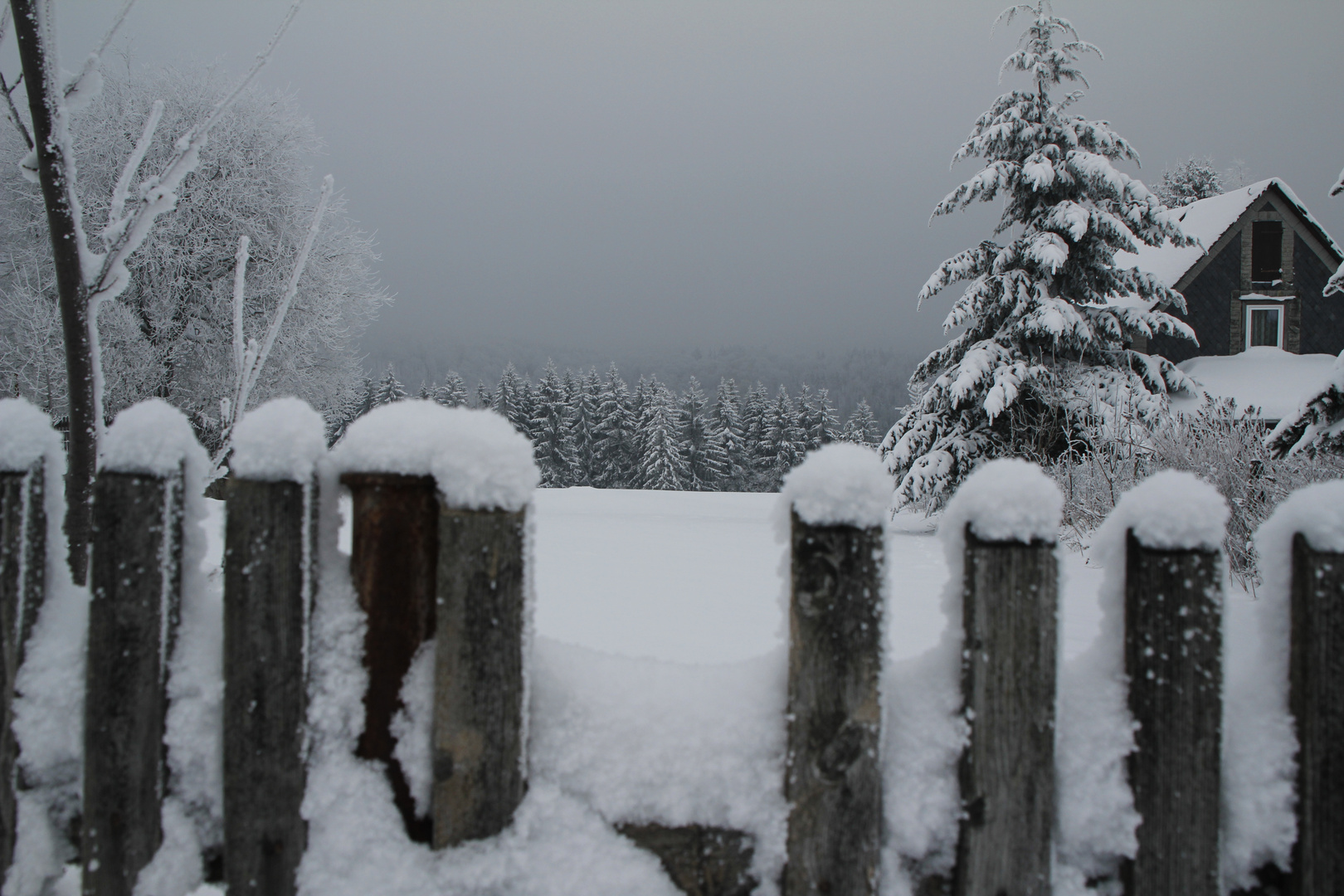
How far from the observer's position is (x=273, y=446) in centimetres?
101

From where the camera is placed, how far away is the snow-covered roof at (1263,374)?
16141 mm

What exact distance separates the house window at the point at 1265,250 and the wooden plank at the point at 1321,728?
24.0 metres

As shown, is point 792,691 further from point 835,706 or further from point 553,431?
point 553,431

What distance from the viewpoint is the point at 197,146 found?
2139mm

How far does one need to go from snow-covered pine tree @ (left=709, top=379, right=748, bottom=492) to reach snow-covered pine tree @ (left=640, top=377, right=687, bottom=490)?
3.67 meters

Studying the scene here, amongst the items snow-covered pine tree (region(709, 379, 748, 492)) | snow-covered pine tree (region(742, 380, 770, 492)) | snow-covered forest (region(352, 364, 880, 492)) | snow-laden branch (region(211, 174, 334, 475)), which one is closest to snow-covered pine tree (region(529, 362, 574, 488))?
snow-covered forest (region(352, 364, 880, 492))

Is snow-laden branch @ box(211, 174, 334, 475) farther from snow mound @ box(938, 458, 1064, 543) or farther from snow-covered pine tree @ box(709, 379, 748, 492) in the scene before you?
snow-covered pine tree @ box(709, 379, 748, 492)

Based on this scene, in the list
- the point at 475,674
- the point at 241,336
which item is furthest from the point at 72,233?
the point at 475,674

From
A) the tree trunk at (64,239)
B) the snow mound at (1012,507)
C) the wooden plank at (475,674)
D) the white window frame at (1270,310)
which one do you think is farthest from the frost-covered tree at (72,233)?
the white window frame at (1270,310)

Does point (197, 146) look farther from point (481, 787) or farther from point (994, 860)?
point (994, 860)

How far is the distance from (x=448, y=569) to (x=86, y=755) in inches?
27.0

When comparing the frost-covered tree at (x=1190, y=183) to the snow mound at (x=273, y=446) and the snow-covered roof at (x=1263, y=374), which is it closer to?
the snow-covered roof at (x=1263, y=374)

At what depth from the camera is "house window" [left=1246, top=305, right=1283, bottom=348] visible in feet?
61.5

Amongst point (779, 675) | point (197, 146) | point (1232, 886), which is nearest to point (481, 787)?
point (779, 675)
